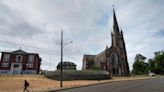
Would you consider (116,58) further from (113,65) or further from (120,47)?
(120,47)

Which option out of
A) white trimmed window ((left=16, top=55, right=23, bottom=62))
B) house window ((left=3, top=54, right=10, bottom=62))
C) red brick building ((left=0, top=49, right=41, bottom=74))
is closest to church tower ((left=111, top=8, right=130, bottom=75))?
red brick building ((left=0, top=49, right=41, bottom=74))

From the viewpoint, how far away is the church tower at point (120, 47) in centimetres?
8094

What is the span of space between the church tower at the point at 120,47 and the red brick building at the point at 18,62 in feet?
122

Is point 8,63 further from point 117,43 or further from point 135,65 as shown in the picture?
point 135,65

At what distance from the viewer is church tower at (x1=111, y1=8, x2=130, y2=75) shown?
80.9m

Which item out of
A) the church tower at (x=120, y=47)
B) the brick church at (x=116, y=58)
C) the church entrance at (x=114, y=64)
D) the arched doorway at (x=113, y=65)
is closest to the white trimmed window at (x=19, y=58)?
the brick church at (x=116, y=58)

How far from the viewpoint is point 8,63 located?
65.2 m

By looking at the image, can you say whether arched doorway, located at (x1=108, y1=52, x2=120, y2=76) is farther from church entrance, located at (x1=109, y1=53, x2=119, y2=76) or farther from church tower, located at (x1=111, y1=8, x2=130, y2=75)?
church tower, located at (x1=111, y1=8, x2=130, y2=75)

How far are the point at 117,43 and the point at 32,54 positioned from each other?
40396 millimetres

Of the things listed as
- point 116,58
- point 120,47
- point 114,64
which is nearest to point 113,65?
point 114,64

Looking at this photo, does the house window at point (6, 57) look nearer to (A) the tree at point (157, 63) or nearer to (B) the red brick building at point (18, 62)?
(B) the red brick building at point (18, 62)

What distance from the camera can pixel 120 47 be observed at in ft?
283

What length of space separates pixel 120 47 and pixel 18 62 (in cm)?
4668

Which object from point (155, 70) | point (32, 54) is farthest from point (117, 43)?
point (32, 54)
